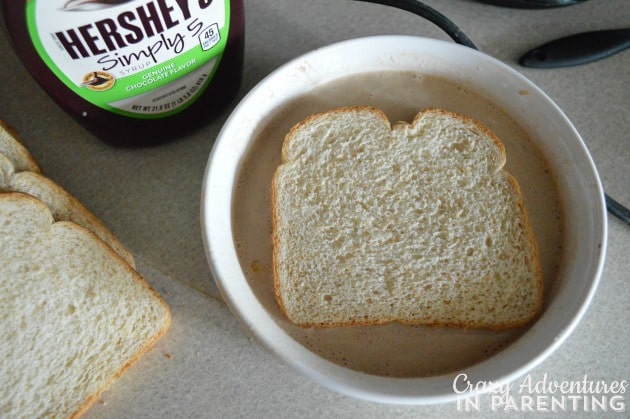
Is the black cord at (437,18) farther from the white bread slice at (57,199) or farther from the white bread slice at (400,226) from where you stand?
the white bread slice at (57,199)

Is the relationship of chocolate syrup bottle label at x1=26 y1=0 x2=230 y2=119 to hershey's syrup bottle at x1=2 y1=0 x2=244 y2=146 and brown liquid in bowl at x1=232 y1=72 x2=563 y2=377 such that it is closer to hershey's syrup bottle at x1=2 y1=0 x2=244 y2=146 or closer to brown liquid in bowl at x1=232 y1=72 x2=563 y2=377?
hershey's syrup bottle at x1=2 y1=0 x2=244 y2=146

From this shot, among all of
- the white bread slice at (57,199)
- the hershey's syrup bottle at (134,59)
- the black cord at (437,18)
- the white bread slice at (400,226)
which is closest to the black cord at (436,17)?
the black cord at (437,18)

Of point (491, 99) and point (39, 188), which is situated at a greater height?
point (39, 188)

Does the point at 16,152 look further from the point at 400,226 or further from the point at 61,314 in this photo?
the point at 400,226

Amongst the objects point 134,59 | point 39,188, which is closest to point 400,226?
point 134,59

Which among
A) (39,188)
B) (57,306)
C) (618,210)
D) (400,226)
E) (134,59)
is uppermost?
(134,59)

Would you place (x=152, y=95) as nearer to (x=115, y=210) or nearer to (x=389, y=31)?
(x=115, y=210)
